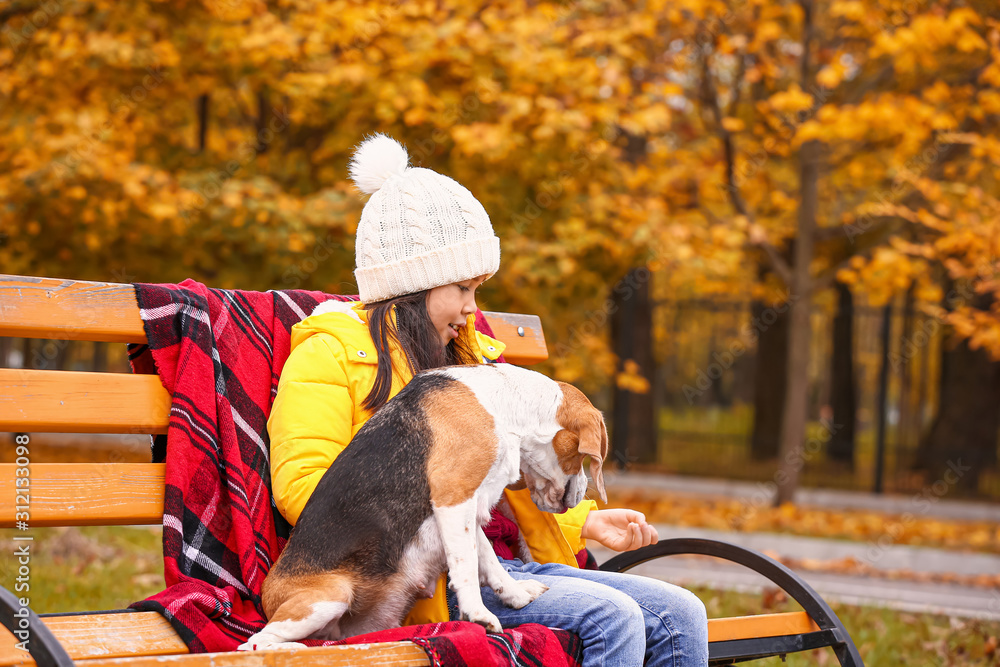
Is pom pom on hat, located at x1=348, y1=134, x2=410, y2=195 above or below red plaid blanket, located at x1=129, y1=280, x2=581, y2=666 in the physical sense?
above

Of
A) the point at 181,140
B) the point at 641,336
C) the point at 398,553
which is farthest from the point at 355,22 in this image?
the point at 641,336

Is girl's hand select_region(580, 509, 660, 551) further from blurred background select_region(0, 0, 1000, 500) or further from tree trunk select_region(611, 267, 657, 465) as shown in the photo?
tree trunk select_region(611, 267, 657, 465)

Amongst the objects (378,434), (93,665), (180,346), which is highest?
(180,346)

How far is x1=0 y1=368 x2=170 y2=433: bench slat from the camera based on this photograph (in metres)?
2.39

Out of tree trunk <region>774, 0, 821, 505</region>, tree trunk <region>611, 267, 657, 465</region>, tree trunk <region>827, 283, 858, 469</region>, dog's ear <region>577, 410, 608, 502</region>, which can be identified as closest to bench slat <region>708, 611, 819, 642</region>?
dog's ear <region>577, 410, 608, 502</region>

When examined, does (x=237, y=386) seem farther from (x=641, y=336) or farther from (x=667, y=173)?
(x=641, y=336)

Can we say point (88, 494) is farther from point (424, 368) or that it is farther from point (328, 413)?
point (424, 368)

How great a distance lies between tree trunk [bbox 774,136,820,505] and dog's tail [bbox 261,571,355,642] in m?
7.81

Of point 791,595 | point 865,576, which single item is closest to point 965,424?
point 865,576

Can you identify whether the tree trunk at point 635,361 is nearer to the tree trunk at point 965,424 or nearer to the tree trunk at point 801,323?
the tree trunk at point 801,323

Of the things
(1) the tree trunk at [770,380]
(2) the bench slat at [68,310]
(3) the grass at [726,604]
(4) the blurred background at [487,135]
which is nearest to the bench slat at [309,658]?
(2) the bench slat at [68,310]

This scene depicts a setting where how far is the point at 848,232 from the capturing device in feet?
31.1

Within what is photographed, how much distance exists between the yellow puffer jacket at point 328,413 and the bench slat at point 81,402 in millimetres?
338

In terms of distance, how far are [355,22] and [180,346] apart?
533 cm
